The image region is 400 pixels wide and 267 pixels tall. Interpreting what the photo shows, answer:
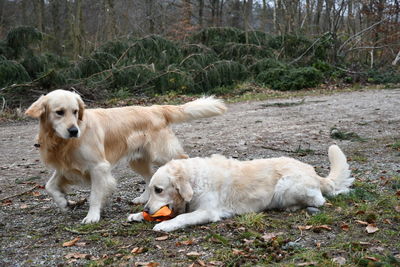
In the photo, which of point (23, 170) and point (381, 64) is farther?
point (381, 64)

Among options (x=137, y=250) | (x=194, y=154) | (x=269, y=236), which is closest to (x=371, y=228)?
(x=269, y=236)

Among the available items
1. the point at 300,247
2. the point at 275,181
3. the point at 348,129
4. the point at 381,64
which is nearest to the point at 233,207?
the point at 275,181

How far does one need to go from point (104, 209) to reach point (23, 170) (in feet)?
9.45

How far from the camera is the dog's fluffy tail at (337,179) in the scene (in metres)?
5.03

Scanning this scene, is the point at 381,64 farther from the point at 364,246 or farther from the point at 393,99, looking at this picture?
the point at 364,246

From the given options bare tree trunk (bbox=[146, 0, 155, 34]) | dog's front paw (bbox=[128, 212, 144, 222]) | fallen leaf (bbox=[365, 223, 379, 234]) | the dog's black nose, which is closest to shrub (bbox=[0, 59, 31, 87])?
the dog's black nose

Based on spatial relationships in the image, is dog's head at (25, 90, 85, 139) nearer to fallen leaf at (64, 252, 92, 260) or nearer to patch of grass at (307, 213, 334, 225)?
fallen leaf at (64, 252, 92, 260)

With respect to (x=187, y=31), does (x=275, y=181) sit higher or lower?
lower

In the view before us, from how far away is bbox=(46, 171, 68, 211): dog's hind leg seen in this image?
16.6 feet

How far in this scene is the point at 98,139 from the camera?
5.01 metres

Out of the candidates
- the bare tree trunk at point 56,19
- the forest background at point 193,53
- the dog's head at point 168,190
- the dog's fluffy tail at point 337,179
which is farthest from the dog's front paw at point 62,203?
the bare tree trunk at point 56,19

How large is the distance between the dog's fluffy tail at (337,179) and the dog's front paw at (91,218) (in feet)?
7.91

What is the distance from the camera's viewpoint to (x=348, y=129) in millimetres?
9836

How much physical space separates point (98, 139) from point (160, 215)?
3.89 ft
